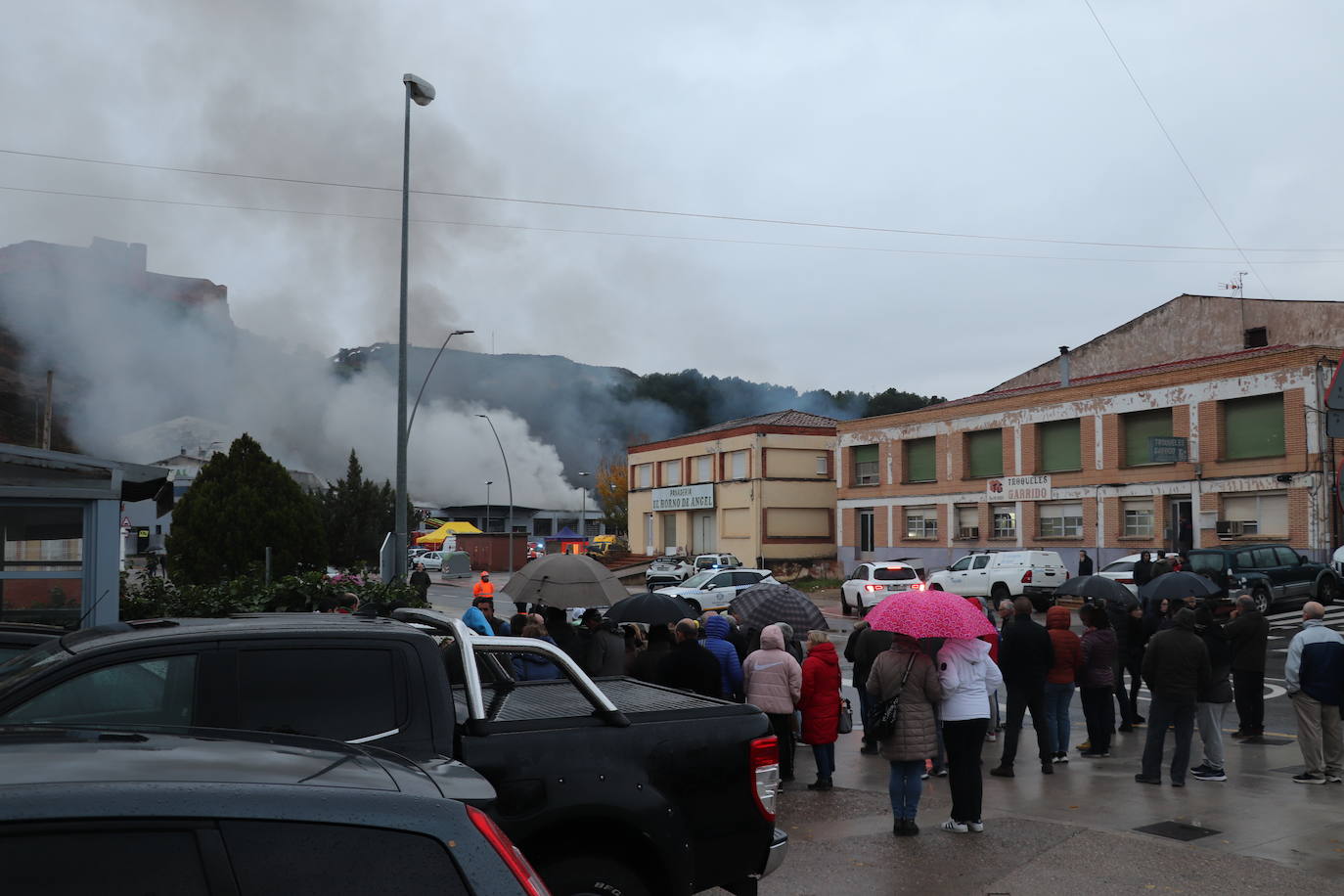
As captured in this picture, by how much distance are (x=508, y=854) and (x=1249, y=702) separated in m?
11.8

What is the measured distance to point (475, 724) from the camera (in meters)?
4.59

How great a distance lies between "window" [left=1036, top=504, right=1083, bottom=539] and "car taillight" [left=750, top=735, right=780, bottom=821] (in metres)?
36.5

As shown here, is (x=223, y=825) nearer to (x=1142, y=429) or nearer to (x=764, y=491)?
(x=1142, y=429)

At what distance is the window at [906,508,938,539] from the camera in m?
45.7

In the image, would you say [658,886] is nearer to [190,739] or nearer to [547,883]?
[547,883]

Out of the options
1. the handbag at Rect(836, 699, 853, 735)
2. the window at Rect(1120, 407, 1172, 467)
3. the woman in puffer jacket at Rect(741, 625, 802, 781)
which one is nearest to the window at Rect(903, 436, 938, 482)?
the window at Rect(1120, 407, 1172, 467)

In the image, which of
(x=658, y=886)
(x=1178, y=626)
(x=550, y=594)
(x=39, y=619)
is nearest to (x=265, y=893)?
(x=658, y=886)

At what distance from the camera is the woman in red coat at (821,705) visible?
31.1ft

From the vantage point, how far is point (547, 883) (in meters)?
4.49

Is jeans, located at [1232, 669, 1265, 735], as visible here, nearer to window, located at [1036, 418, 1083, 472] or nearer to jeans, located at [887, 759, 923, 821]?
jeans, located at [887, 759, 923, 821]

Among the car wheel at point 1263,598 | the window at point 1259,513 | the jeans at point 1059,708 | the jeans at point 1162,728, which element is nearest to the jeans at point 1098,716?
the jeans at point 1059,708

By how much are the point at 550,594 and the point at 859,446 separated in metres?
38.0

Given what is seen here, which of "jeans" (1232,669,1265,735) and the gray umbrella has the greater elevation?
the gray umbrella

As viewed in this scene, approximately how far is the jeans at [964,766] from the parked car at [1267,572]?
824 inches
